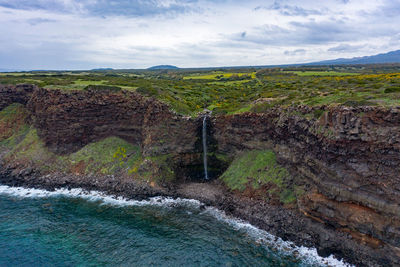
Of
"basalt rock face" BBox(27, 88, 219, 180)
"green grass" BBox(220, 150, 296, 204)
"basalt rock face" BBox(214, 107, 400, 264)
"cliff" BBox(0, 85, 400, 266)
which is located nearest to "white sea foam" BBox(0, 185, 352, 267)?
"cliff" BBox(0, 85, 400, 266)

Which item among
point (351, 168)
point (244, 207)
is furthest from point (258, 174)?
point (351, 168)

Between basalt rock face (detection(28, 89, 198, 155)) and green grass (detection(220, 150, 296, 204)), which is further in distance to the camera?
basalt rock face (detection(28, 89, 198, 155))

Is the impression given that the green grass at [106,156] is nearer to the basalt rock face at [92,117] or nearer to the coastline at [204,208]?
the basalt rock face at [92,117]

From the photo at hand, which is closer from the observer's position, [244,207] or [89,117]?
[244,207]

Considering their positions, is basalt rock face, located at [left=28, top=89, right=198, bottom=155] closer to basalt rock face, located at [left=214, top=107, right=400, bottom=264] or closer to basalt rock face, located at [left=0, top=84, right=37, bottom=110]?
basalt rock face, located at [left=0, top=84, right=37, bottom=110]

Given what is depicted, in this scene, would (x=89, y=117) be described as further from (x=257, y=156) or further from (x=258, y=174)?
(x=258, y=174)

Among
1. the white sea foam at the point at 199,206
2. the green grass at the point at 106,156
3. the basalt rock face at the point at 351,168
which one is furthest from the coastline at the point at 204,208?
the green grass at the point at 106,156
